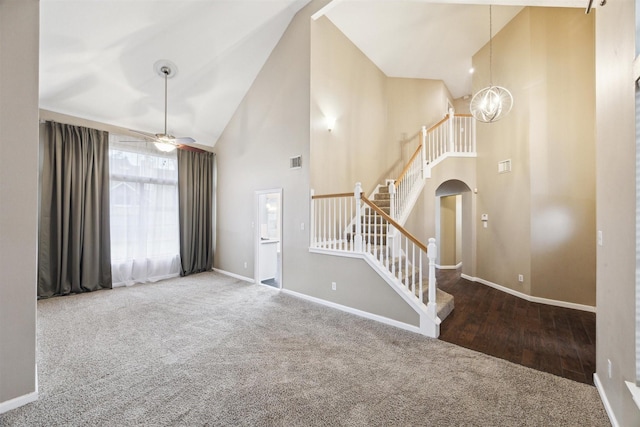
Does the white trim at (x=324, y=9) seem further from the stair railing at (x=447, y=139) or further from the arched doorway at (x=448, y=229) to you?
the arched doorway at (x=448, y=229)

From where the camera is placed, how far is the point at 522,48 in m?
4.80

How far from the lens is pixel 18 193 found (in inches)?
79.5

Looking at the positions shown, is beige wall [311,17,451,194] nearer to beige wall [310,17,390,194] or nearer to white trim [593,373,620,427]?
beige wall [310,17,390,194]

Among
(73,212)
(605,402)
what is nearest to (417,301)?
(605,402)

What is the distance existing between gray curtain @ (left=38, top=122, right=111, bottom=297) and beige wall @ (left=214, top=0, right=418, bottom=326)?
2.44 metres

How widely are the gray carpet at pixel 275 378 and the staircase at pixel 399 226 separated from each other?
0.65 meters

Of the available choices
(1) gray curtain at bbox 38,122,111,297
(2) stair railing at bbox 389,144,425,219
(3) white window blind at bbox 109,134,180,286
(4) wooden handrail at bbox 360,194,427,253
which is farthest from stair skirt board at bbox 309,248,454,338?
(1) gray curtain at bbox 38,122,111,297

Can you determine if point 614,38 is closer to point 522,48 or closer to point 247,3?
point 522,48

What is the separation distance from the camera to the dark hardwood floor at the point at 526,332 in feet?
8.62

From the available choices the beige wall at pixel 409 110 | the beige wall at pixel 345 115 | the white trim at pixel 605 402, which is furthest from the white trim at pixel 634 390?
the beige wall at pixel 409 110

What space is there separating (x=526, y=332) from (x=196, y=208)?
6851 mm

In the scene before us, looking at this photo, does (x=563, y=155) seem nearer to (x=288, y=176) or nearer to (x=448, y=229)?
(x=448, y=229)

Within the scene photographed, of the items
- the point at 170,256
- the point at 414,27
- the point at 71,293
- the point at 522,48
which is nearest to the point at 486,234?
the point at 522,48

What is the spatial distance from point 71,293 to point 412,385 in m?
6.07
